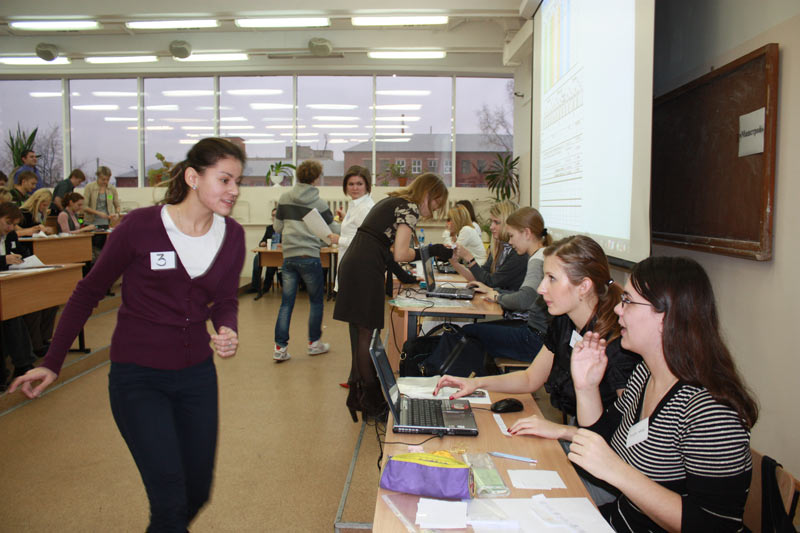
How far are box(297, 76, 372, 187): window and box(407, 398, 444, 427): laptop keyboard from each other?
8.12 meters

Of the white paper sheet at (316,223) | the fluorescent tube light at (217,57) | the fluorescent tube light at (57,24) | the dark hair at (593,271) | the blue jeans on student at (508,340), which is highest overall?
the fluorescent tube light at (217,57)

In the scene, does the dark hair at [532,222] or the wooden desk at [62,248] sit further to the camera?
the wooden desk at [62,248]

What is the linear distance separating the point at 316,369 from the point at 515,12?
472cm

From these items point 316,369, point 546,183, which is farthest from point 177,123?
point 546,183

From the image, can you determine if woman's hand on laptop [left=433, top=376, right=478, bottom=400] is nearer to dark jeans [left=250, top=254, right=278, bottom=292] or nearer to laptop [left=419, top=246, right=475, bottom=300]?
laptop [left=419, top=246, right=475, bottom=300]

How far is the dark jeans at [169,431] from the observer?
1493mm

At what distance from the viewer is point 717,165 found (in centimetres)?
222

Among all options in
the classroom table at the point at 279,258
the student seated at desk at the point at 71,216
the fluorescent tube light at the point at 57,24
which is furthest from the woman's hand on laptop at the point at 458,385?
the fluorescent tube light at the point at 57,24

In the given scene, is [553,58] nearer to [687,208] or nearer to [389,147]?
[687,208]

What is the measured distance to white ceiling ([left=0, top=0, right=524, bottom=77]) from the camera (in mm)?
6486

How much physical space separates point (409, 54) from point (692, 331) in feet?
25.5

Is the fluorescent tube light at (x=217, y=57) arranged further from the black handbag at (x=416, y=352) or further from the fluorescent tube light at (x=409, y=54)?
the black handbag at (x=416, y=352)

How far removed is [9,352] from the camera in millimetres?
3973

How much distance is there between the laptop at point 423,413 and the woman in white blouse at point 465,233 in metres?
4.00
